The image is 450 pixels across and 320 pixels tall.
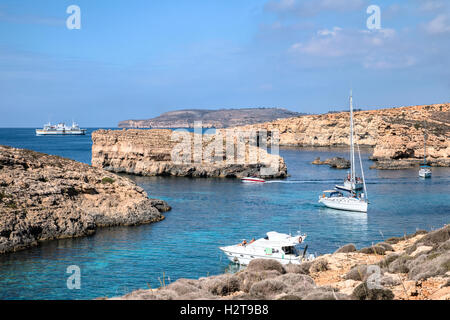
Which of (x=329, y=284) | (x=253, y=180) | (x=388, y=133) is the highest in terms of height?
(x=388, y=133)

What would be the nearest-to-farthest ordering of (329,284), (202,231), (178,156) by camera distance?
(329,284) < (202,231) < (178,156)

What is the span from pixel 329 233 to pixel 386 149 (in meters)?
60.0

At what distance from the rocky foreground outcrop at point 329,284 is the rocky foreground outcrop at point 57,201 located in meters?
15.5

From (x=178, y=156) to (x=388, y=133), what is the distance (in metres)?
47.3

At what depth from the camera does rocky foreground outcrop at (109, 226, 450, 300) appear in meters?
11.3

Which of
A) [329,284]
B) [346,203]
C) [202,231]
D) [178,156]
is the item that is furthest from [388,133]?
[329,284]

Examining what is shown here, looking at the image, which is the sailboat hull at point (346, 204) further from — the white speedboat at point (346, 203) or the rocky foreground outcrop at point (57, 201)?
the rocky foreground outcrop at point (57, 201)

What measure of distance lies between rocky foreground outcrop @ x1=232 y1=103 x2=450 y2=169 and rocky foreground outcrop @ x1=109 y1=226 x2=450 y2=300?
5661cm

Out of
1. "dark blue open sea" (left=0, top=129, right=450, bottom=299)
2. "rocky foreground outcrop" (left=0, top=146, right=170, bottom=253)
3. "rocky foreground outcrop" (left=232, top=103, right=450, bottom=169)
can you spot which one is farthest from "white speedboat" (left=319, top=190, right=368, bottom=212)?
"rocky foreground outcrop" (left=232, top=103, right=450, bottom=169)

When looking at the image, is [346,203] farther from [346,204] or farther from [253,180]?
[253,180]

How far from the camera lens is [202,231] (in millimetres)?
31516

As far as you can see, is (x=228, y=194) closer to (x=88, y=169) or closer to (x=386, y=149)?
(x=88, y=169)

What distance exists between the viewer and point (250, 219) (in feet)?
118

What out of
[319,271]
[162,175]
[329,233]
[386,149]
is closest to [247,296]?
[319,271]
